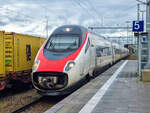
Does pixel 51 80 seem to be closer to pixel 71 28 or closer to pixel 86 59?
pixel 86 59

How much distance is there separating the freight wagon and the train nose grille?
2169 millimetres

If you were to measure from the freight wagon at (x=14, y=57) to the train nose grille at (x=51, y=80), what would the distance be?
7.12 feet

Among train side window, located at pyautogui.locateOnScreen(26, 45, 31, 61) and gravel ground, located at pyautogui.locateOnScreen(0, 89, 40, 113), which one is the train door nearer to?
gravel ground, located at pyautogui.locateOnScreen(0, 89, 40, 113)

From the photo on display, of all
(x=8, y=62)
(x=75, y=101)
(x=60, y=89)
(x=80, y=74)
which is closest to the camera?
(x=75, y=101)

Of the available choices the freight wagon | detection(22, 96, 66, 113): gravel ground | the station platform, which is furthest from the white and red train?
the freight wagon

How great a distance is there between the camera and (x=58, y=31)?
1157 cm

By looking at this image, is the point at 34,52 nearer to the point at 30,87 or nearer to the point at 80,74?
the point at 30,87

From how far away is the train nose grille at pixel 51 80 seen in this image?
913 centimetres

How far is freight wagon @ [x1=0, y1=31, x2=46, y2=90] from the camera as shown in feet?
34.7

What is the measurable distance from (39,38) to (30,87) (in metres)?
2.92

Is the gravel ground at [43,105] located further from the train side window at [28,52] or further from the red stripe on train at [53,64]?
the train side window at [28,52]

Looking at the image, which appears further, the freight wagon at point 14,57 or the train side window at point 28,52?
the train side window at point 28,52

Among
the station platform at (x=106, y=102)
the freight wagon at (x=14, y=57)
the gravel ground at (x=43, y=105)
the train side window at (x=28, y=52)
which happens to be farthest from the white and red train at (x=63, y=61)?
the train side window at (x=28, y=52)

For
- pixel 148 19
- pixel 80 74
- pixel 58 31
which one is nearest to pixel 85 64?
pixel 80 74
